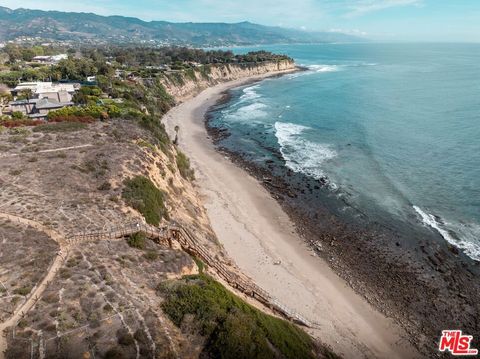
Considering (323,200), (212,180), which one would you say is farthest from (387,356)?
(212,180)

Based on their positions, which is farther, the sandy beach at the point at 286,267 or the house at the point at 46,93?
the house at the point at 46,93

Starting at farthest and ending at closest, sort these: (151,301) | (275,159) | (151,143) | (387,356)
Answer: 1. (275,159)
2. (151,143)
3. (387,356)
4. (151,301)

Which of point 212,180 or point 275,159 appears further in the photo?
point 275,159

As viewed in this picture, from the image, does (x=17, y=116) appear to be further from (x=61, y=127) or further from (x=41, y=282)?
(x=41, y=282)

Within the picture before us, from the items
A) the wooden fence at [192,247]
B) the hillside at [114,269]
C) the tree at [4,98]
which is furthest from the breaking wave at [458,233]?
the tree at [4,98]

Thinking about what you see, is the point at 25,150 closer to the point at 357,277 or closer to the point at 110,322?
the point at 110,322

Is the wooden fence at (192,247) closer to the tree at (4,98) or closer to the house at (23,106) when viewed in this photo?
the house at (23,106)
